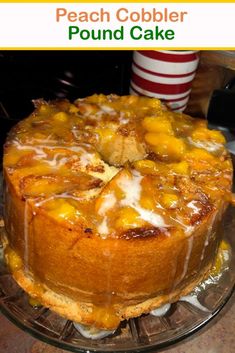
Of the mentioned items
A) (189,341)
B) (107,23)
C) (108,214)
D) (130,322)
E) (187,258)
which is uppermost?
(107,23)

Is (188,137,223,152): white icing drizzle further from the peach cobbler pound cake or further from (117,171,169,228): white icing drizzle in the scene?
(117,171,169,228): white icing drizzle

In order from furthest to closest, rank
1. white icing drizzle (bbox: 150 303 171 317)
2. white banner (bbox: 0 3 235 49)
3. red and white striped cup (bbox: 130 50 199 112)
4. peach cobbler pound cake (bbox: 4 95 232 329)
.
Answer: red and white striped cup (bbox: 130 50 199 112), white banner (bbox: 0 3 235 49), white icing drizzle (bbox: 150 303 171 317), peach cobbler pound cake (bbox: 4 95 232 329)

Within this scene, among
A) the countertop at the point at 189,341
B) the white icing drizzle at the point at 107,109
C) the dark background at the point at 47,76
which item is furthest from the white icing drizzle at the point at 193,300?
the dark background at the point at 47,76

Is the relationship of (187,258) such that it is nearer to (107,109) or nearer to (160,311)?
(160,311)

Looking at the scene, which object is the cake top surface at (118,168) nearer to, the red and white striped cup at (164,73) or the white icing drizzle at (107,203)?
the white icing drizzle at (107,203)

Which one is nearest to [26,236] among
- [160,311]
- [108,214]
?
[108,214]

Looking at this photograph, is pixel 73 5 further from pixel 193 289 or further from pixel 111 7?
pixel 193 289

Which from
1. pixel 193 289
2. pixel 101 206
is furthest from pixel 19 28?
pixel 193 289

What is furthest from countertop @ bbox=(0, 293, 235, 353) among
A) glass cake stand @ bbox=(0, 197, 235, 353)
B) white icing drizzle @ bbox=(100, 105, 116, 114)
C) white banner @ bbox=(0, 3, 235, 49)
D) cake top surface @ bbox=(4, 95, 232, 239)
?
white banner @ bbox=(0, 3, 235, 49)
